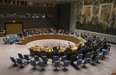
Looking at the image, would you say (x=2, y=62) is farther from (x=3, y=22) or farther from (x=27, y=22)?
(x=27, y=22)

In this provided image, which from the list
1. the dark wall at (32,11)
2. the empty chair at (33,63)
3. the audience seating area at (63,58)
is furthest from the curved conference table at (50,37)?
the empty chair at (33,63)

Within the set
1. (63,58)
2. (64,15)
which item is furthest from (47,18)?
(63,58)

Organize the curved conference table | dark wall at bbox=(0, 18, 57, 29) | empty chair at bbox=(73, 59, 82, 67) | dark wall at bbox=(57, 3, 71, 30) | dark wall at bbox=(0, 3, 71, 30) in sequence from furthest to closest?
dark wall at bbox=(57, 3, 71, 30), dark wall at bbox=(0, 18, 57, 29), dark wall at bbox=(0, 3, 71, 30), the curved conference table, empty chair at bbox=(73, 59, 82, 67)

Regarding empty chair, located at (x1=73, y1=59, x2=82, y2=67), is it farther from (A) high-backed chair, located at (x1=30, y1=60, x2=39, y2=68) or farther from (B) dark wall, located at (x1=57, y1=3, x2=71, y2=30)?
(B) dark wall, located at (x1=57, y1=3, x2=71, y2=30)

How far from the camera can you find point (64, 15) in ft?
89.7

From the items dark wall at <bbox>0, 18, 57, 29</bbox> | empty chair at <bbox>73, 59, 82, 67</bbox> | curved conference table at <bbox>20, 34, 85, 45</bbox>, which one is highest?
dark wall at <bbox>0, 18, 57, 29</bbox>

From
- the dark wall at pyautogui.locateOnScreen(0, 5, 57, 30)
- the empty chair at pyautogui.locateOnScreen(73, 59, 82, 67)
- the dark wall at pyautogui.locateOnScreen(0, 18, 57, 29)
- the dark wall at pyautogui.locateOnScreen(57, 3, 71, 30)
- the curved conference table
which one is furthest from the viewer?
the dark wall at pyautogui.locateOnScreen(57, 3, 71, 30)

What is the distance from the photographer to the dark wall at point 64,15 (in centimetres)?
2642

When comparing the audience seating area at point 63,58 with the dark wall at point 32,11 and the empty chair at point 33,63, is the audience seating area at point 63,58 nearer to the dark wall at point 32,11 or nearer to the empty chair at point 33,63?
the empty chair at point 33,63

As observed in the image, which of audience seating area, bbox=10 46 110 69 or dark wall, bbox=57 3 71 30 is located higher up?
dark wall, bbox=57 3 71 30

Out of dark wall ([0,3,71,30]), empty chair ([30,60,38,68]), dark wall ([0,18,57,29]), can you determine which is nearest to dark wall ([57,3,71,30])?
dark wall ([0,3,71,30])

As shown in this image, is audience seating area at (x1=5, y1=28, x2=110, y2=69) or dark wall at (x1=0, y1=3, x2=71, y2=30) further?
dark wall at (x1=0, y1=3, x2=71, y2=30)

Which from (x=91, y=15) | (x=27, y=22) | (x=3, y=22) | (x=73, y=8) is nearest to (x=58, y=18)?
(x=73, y=8)

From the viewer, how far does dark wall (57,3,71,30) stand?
2642cm
